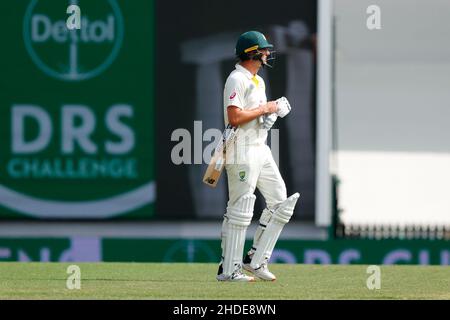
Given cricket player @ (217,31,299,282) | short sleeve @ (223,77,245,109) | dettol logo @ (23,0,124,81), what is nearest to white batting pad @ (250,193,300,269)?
cricket player @ (217,31,299,282)

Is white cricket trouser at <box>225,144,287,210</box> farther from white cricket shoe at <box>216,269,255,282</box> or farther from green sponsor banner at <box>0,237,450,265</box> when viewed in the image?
green sponsor banner at <box>0,237,450,265</box>

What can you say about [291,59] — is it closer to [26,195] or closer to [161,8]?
[161,8]

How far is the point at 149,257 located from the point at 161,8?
8.44ft

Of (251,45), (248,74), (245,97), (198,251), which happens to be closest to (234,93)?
(245,97)

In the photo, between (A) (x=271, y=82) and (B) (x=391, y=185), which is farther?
(B) (x=391, y=185)

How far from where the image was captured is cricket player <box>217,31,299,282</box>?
9.30 m

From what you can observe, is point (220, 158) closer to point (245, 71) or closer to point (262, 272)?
point (245, 71)

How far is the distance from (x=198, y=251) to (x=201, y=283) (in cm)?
473

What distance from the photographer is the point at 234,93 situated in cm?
927

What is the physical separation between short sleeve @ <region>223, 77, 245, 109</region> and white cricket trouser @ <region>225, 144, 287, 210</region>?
302 millimetres

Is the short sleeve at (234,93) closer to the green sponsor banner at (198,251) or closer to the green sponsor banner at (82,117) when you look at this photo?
the green sponsor banner at (198,251)

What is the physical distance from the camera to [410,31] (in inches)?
609

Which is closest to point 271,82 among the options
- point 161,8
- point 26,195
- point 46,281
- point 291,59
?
point 291,59

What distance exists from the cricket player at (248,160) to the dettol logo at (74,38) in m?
5.39
